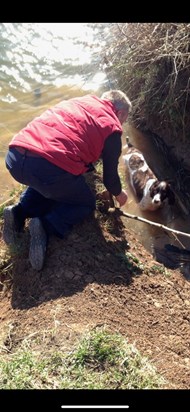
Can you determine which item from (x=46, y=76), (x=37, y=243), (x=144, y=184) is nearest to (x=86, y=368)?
(x=37, y=243)

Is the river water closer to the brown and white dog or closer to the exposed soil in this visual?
the brown and white dog

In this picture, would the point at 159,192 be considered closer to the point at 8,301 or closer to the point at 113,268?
the point at 113,268

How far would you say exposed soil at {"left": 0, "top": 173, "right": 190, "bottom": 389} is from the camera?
4.18m

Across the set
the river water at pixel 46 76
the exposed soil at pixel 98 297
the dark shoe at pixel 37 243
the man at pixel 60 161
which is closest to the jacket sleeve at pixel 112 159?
the man at pixel 60 161

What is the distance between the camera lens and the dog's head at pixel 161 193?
7030 mm

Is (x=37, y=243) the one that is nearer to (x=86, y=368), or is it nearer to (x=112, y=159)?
(x=112, y=159)

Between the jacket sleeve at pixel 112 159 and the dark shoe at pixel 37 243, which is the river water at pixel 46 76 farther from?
the dark shoe at pixel 37 243

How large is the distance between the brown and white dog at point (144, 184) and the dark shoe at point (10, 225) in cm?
231

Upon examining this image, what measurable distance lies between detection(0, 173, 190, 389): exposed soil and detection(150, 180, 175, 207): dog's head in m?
1.34

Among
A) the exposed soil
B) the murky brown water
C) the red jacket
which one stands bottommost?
the murky brown water

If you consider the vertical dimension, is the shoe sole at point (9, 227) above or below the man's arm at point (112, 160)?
below

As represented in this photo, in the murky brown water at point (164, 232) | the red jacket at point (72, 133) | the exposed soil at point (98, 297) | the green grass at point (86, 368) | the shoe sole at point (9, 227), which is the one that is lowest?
the murky brown water at point (164, 232)

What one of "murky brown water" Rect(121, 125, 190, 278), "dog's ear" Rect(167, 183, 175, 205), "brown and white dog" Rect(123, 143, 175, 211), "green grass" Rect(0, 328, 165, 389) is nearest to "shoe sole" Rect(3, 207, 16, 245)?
"green grass" Rect(0, 328, 165, 389)
